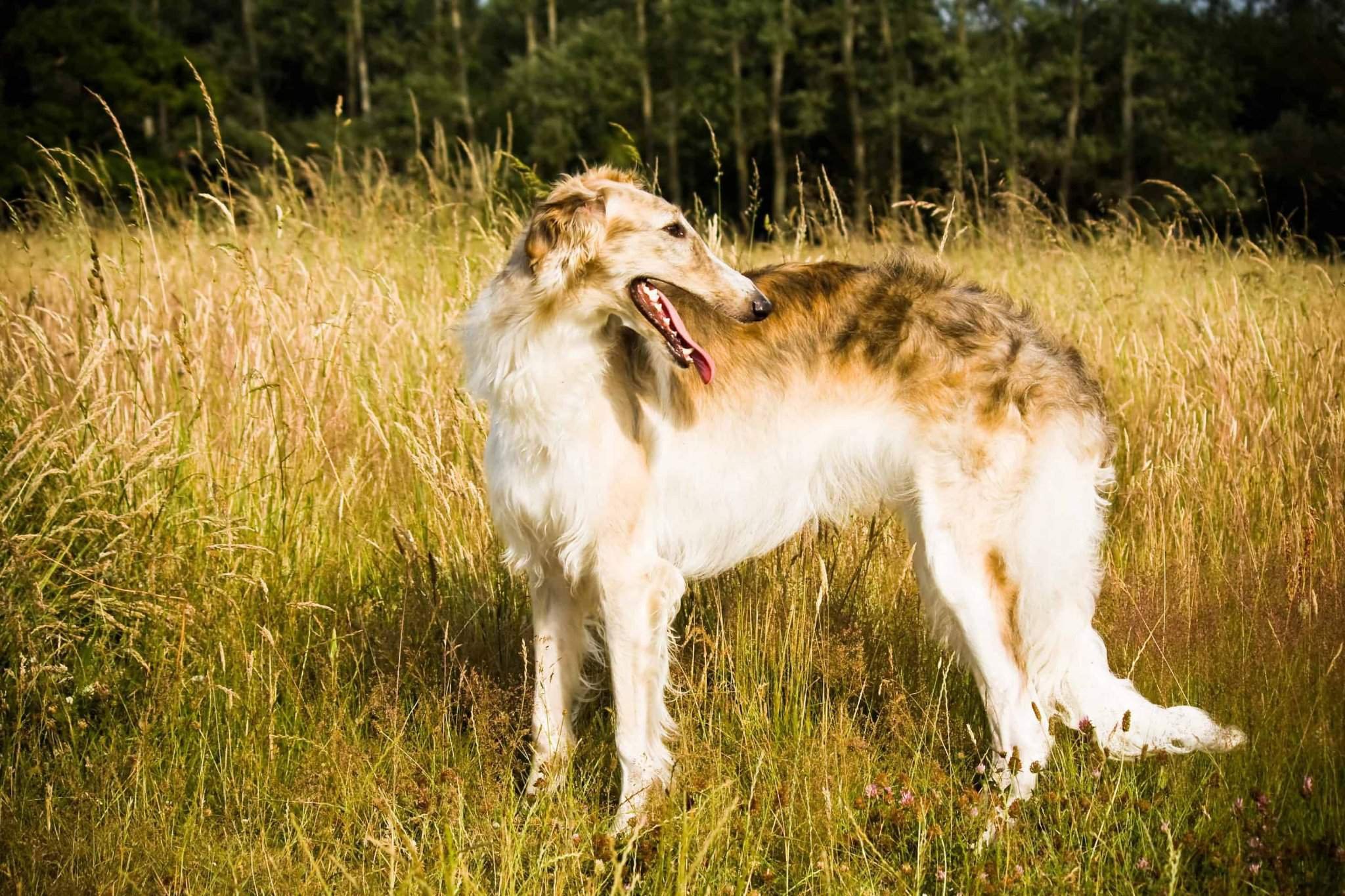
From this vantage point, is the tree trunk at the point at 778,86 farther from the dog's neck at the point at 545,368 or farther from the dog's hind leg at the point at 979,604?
the dog's neck at the point at 545,368

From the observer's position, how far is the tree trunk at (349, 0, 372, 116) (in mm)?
34344

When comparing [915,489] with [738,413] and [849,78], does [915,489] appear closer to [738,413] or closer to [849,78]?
[738,413]

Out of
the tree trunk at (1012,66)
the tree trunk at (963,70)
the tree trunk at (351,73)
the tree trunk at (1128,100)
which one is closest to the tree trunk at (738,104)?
the tree trunk at (963,70)

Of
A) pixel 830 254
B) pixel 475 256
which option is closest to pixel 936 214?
pixel 830 254

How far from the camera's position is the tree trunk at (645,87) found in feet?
97.4

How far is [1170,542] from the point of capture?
13.2ft

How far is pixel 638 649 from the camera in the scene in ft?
9.58

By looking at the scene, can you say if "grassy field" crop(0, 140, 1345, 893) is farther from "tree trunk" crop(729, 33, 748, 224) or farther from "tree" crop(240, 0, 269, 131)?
"tree" crop(240, 0, 269, 131)

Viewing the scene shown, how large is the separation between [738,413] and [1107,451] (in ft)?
3.81

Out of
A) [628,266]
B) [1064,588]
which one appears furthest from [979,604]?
[628,266]

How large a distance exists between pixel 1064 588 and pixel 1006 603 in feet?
0.59

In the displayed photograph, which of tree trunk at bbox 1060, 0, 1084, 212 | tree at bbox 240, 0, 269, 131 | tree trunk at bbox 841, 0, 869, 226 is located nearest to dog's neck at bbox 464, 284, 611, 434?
tree trunk at bbox 841, 0, 869, 226

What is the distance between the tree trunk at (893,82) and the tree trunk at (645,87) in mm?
6643

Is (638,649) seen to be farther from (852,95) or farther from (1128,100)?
(1128,100)
